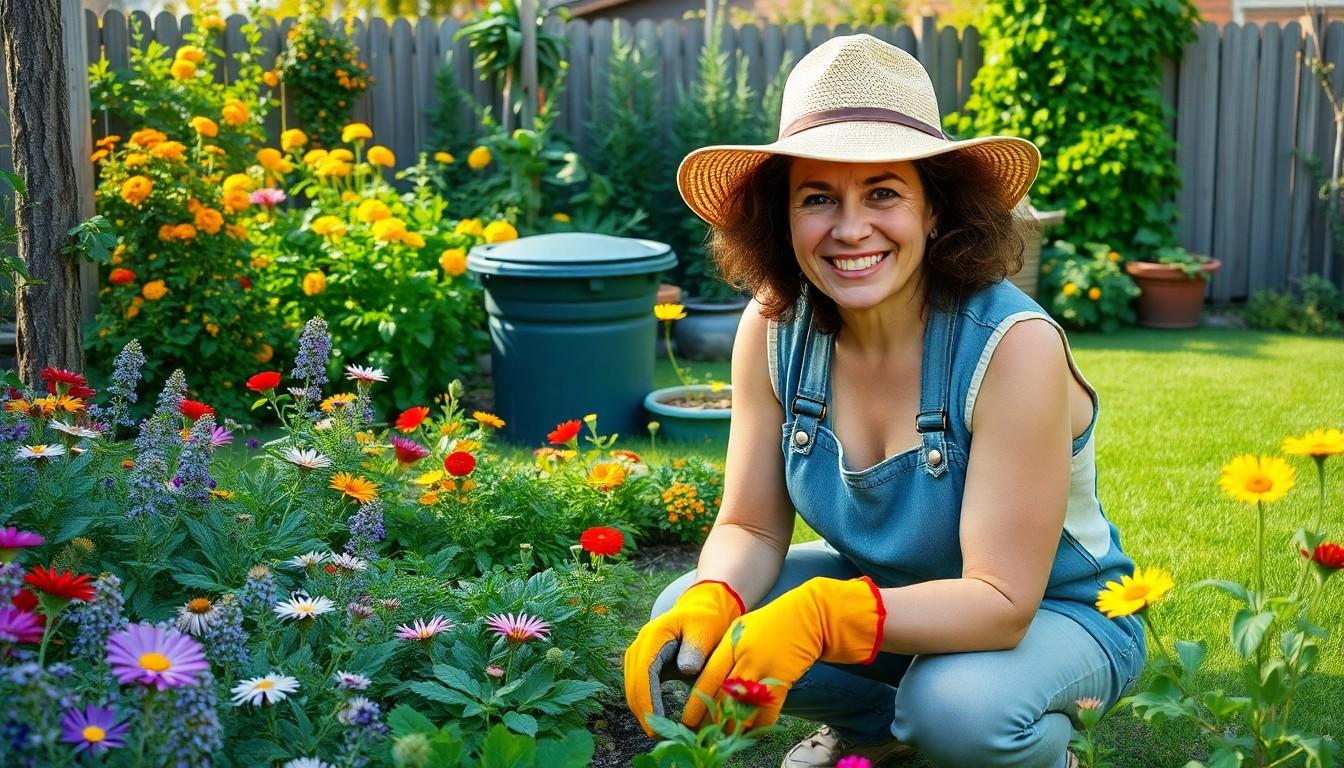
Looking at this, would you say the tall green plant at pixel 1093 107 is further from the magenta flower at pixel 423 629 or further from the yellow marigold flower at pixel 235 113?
the magenta flower at pixel 423 629

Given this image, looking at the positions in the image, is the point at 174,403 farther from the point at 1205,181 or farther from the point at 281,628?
the point at 1205,181

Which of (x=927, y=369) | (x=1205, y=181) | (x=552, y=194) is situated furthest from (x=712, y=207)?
(x=1205, y=181)

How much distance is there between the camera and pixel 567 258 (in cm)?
456

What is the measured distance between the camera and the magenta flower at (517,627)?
6.61ft

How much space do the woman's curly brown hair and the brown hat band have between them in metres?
0.06

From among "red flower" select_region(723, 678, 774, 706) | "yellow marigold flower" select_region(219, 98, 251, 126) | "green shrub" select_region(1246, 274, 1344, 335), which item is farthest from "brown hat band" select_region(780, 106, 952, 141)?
"green shrub" select_region(1246, 274, 1344, 335)

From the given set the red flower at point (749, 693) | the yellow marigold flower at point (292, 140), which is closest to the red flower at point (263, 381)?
the red flower at point (749, 693)

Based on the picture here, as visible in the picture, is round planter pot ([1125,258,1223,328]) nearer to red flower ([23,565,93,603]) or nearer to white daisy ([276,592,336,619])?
white daisy ([276,592,336,619])

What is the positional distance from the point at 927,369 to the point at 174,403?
4.47ft

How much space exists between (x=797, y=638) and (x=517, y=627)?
0.47 m

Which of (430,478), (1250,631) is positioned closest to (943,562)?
(1250,631)

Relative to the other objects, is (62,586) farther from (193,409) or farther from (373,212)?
(373,212)

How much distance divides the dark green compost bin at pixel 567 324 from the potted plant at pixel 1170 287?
137 inches

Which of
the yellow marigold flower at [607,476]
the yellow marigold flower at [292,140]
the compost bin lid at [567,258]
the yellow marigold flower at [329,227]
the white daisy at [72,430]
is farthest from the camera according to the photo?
the yellow marigold flower at [292,140]
